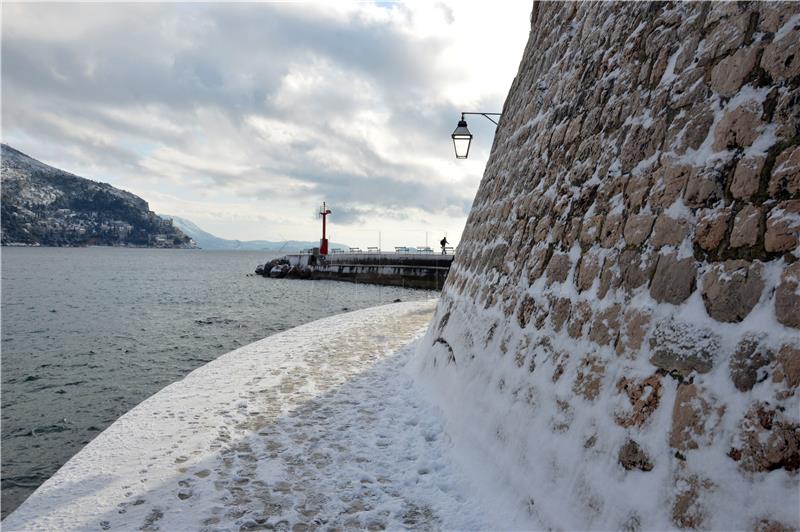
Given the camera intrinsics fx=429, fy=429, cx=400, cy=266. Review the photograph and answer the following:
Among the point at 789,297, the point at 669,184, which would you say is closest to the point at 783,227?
the point at 789,297

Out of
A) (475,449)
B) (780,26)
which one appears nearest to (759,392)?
(780,26)

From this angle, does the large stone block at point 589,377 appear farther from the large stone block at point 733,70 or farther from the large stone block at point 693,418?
the large stone block at point 733,70

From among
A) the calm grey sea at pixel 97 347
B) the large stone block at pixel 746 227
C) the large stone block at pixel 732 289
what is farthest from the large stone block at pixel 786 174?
the calm grey sea at pixel 97 347

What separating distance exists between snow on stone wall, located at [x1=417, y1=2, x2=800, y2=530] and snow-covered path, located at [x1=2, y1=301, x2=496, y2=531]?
70cm

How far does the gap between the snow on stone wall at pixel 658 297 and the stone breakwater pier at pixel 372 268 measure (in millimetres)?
26583

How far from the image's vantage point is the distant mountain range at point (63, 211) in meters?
159

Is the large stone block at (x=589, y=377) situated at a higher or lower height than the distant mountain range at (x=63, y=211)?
lower

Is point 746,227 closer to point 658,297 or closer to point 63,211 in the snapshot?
point 658,297

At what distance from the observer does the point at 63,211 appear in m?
175

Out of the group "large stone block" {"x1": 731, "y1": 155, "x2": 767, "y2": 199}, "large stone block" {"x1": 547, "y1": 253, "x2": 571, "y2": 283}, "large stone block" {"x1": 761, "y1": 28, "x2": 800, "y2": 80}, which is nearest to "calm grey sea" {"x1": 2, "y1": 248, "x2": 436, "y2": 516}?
"large stone block" {"x1": 547, "y1": 253, "x2": 571, "y2": 283}

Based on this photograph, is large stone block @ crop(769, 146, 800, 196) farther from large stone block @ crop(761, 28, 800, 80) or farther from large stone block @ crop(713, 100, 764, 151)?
large stone block @ crop(761, 28, 800, 80)

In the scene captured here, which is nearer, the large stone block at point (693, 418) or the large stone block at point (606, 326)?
the large stone block at point (693, 418)

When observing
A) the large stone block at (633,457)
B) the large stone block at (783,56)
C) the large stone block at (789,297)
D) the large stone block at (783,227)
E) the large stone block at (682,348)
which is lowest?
the large stone block at (633,457)

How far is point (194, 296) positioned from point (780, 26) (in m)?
34.3
